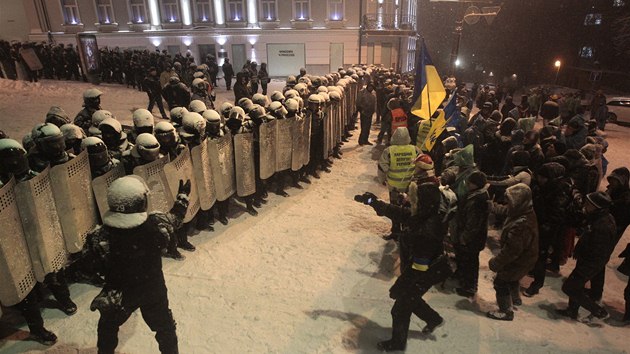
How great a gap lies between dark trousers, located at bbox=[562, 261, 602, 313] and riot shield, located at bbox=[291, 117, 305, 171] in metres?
5.25

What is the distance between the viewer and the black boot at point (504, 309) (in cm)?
465

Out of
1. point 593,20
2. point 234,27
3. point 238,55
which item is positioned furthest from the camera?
point 593,20

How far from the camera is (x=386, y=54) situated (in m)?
34.0

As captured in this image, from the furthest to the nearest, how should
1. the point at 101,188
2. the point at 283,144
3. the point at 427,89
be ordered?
the point at 283,144, the point at 427,89, the point at 101,188

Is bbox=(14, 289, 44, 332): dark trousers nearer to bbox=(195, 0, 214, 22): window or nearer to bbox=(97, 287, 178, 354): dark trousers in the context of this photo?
bbox=(97, 287, 178, 354): dark trousers

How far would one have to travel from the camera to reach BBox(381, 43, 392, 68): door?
3381 centimetres

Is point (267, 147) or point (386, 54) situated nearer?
point (267, 147)

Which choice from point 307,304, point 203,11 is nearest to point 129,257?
point 307,304

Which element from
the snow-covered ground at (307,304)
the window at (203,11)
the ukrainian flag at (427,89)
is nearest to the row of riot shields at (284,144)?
the snow-covered ground at (307,304)

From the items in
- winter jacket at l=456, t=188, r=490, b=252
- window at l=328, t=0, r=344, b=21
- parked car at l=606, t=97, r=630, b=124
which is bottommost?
parked car at l=606, t=97, r=630, b=124

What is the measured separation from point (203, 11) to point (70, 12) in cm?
1092

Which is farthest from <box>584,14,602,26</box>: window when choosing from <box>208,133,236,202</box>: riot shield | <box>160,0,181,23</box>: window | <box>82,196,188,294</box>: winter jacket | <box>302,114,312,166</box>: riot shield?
<box>82,196,188,294</box>: winter jacket

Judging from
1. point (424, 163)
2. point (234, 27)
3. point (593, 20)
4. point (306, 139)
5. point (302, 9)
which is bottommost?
point (306, 139)

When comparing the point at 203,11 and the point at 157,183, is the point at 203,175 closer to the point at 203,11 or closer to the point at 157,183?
the point at 157,183
